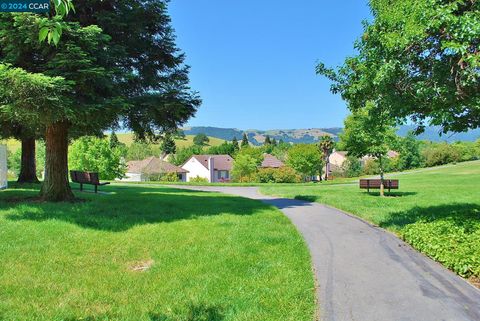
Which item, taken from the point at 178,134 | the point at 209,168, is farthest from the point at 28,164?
the point at 209,168

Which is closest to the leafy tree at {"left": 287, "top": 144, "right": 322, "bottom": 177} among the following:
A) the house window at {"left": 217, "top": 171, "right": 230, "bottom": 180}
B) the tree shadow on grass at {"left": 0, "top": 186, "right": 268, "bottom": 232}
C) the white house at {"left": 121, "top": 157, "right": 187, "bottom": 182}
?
the white house at {"left": 121, "top": 157, "right": 187, "bottom": 182}

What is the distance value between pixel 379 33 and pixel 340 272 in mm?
5505

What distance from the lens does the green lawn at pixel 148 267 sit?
5.00 metres

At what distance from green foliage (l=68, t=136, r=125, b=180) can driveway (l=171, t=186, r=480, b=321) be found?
50.9 metres

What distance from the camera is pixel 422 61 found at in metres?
8.88

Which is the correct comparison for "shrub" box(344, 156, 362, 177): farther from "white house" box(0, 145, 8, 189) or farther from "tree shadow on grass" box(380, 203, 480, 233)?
"white house" box(0, 145, 8, 189)

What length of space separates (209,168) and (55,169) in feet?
271

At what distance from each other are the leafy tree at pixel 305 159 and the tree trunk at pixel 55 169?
5818cm

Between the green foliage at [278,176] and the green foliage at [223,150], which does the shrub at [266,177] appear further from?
the green foliage at [223,150]

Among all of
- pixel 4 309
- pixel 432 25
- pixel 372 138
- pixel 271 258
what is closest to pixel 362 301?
pixel 271 258

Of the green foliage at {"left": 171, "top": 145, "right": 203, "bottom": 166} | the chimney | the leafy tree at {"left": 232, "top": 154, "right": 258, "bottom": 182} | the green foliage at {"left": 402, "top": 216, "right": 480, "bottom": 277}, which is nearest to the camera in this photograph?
the green foliage at {"left": 402, "top": 216, "right": 480, "bottom": 277}

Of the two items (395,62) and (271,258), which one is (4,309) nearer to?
(271,258)

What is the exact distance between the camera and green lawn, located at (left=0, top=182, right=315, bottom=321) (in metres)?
5.00

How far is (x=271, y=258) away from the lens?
24.1 ft
